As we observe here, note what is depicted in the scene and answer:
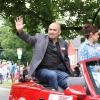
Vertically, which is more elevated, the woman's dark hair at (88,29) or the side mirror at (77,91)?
the woman's dark hair at (88,29)

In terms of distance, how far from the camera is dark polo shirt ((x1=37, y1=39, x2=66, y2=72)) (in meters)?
7.64

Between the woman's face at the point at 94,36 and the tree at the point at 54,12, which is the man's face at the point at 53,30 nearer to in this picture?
the woman's face at the point at 94,36

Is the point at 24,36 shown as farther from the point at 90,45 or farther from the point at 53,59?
the point at 90,45

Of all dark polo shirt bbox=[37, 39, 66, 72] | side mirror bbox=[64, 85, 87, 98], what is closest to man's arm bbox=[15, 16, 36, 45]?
dark polo shirt bbox=[37, 39, 66, 72]

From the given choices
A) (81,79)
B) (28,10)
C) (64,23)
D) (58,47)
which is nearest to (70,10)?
(64,23)

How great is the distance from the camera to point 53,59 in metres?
7.71

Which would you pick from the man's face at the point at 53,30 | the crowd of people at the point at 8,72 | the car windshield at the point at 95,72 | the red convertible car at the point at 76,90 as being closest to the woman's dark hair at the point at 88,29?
the man's face at the point at 53,30

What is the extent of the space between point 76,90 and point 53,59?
5.94 ft

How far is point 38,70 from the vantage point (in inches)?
299

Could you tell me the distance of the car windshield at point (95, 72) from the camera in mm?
6160

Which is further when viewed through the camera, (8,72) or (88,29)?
(8,72)

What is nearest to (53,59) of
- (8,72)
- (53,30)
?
(53,30)

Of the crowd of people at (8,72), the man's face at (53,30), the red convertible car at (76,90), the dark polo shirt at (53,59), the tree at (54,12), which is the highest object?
the tree at (54,12)

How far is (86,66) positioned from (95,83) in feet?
1.05
